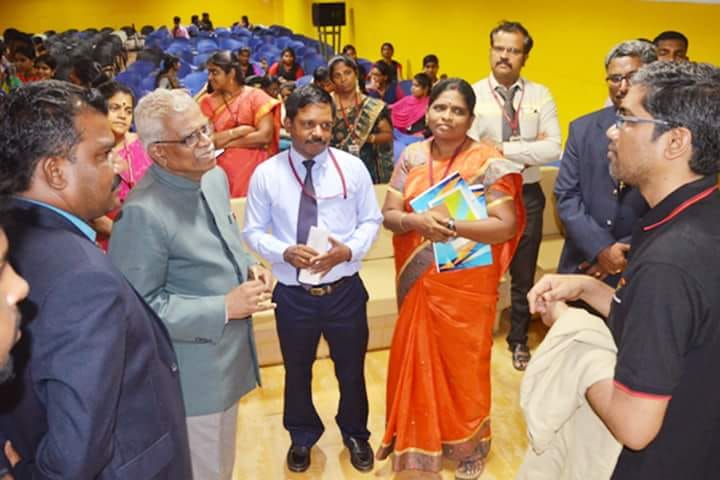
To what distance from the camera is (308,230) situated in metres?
2.44

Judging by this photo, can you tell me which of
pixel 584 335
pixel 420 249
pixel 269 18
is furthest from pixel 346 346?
pixel 269 18

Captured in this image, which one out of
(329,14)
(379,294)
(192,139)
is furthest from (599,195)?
(329,14)

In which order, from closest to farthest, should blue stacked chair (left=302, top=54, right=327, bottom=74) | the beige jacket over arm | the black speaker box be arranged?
the beige jacket over arm
blue stacked chair (left=302, top=54, right=327, bottom=74)
the black speaker box

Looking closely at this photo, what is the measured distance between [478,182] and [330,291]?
2.24 feet

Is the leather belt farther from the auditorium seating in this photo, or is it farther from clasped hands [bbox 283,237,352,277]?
the auditorium seating

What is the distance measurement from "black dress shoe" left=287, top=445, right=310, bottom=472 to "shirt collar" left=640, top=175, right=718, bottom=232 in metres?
1.87

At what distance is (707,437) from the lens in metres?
1.31

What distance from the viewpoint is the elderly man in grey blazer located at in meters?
1.76

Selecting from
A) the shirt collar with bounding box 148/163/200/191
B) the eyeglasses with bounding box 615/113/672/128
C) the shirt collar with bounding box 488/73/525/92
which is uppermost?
the eyeglasses with bounding box 615/113/672/128

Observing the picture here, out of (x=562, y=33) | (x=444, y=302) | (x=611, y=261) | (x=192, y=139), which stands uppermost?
(x=562, y=33)

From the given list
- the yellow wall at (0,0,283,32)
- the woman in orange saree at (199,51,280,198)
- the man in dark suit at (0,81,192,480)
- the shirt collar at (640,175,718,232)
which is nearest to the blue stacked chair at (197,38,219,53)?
the yellow wall at (0,0,283,32)

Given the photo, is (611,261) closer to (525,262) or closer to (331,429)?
(525,262)

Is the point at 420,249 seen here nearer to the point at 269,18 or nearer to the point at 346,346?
the point at 346,346

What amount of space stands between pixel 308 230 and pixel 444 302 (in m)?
0.58
